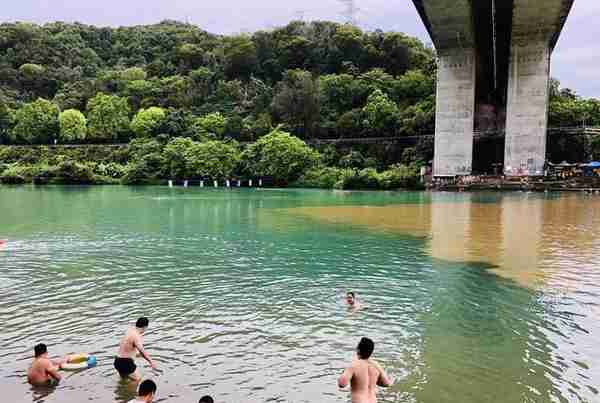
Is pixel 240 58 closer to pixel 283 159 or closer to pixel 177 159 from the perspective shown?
pixel 177 159

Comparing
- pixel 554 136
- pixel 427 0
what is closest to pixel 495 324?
pixel 427 0

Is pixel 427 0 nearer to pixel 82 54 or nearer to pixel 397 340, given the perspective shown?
pixel 397 340

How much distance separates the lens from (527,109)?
48.6 m

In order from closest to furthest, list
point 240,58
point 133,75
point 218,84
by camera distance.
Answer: point 218,84 < point 240,58 < point 133,75

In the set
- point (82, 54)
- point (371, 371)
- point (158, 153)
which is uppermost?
point (82, 54)

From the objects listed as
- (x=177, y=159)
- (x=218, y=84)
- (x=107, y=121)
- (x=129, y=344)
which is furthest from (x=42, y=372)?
(x=218, y=84)

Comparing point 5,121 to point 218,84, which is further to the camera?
point 218,84

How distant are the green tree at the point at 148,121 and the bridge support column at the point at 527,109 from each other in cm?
5514

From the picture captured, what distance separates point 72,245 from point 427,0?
3349 cm

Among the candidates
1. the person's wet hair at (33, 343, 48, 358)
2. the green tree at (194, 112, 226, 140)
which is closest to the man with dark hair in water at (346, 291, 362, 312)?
the person's wet hair at (33, 343, 48, 358)

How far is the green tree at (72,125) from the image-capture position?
84806 millimetres

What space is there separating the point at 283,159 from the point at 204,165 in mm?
11979

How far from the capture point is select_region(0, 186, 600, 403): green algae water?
720cm

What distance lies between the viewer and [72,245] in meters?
18.7
